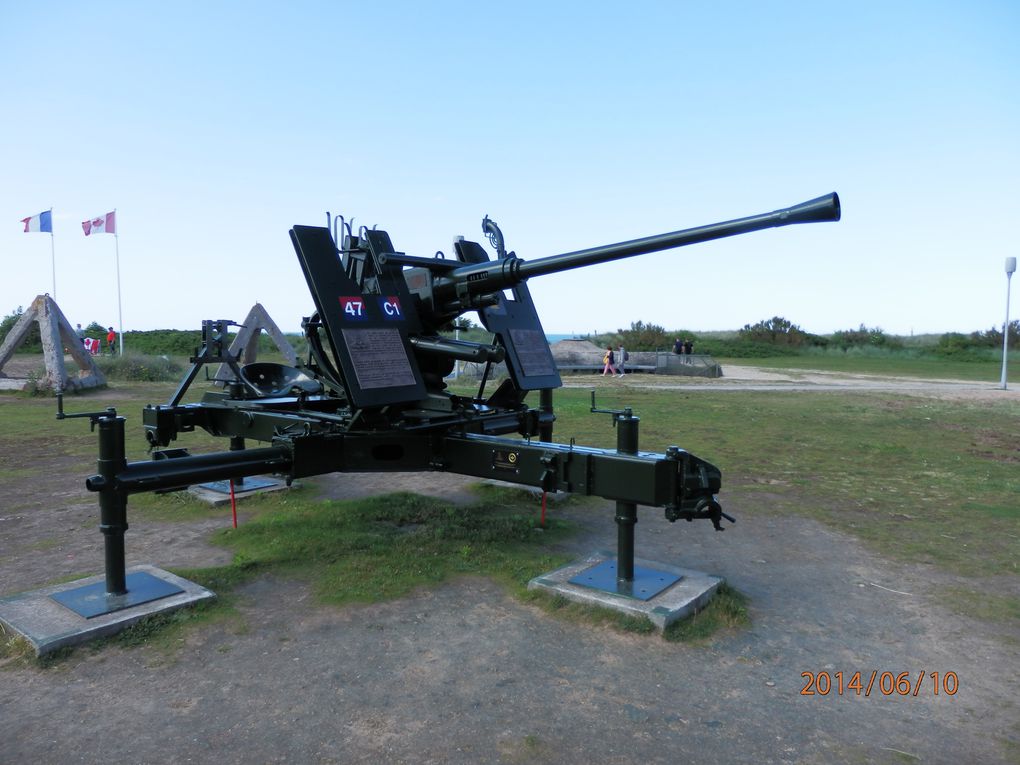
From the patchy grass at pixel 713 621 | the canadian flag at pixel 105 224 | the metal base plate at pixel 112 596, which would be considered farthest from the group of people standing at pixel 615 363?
the metal base plate at pixel 112 596

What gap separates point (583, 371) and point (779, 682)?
2479cm

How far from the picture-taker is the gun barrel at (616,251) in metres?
3.31

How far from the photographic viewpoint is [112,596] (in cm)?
409

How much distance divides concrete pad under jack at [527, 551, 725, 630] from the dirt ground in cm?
19

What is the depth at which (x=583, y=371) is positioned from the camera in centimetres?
2806

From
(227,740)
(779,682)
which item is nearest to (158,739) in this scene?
(227,740)

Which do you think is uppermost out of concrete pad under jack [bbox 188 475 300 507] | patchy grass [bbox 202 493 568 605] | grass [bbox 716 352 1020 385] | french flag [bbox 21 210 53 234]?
french flag [bbox 21 210 53 234]

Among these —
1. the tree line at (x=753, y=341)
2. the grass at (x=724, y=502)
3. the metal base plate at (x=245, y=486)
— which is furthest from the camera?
the tree line at (x=753, y=341)

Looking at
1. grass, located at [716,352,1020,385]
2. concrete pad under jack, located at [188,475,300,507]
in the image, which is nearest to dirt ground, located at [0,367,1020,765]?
concrete pad under jack, located at [188,475,300,507]

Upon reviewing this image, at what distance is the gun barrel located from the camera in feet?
10.8
